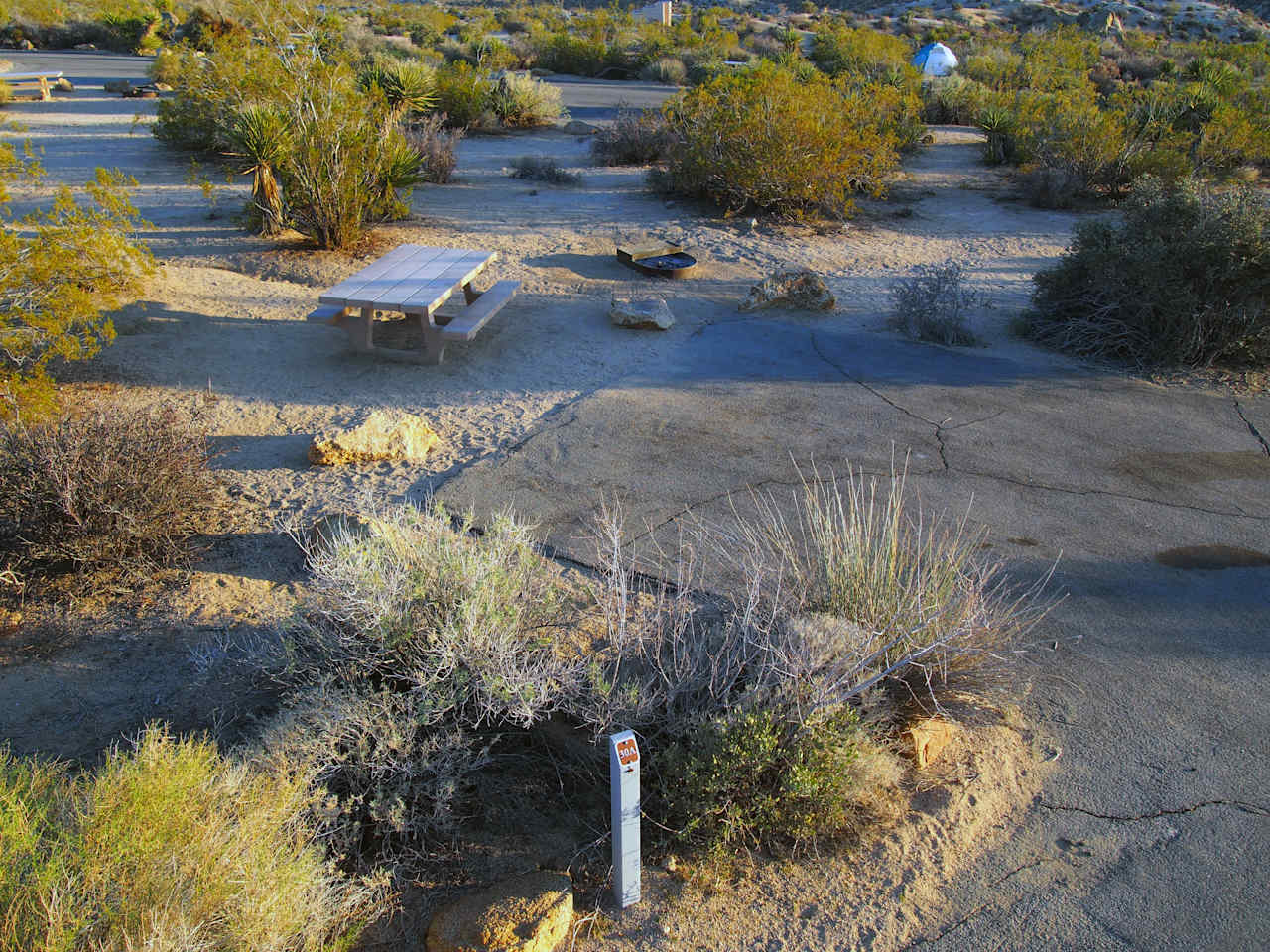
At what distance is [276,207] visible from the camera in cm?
939

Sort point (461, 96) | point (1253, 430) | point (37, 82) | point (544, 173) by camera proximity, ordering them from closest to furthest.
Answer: point (1253, 430) → point (544, 173) → point (461, 96) → point (37, 82)

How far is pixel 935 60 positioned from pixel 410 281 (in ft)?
70.2

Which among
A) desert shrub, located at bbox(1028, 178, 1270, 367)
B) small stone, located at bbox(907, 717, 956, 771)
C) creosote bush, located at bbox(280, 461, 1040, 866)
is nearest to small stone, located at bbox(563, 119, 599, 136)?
desert shrub, located at bbox(1028, 178, 1270, 367)

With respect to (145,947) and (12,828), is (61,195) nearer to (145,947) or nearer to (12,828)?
(12,828)

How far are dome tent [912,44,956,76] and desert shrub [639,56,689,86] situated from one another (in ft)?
20.3

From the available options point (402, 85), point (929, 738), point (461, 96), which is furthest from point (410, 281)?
point (461, 96)

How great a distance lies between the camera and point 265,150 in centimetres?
952

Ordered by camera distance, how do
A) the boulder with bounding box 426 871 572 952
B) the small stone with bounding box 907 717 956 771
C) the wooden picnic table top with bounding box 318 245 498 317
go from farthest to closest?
the wooden picnic table top with bounding box 318 245 498 317
the small stone with bounding box 907 717 956 771
the boulder with bounding box 426 871 572 952

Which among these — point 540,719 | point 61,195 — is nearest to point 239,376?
point 61,195

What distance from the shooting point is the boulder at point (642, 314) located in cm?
778

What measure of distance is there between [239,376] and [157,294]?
2050mm

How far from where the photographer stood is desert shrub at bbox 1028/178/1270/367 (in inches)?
267

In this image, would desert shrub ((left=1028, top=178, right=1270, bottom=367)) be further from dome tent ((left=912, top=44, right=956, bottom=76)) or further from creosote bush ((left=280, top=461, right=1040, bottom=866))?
dome tent ((left=912, top=44, right=956, bottom=76))

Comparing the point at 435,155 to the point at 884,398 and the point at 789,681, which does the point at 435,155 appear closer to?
the point at 884,398
